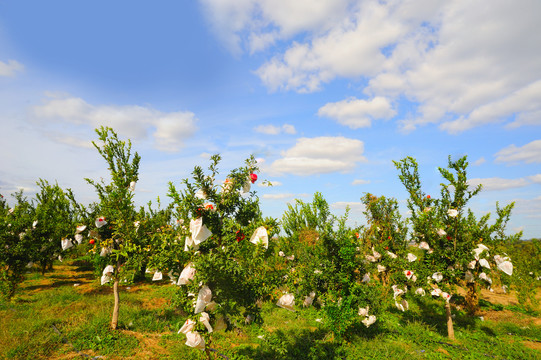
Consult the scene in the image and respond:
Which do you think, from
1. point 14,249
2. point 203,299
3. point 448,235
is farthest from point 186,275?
point 14,249

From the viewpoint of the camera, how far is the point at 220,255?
169 inches

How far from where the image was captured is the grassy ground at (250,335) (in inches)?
286

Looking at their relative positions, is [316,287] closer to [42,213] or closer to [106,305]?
[106,305]

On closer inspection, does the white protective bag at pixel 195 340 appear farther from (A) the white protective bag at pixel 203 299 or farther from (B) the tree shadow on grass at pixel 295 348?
(B) the tree shadow on grass at pixel 295 348

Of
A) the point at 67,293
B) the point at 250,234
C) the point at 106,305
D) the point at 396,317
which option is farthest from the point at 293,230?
the point at 67,293

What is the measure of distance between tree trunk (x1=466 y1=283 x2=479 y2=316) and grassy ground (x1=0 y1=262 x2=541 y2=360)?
0.38 meters

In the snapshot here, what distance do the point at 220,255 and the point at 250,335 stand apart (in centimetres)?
616

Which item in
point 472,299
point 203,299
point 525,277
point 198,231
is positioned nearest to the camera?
point 198,231

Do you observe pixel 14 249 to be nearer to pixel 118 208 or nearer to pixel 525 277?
pixel 118 208

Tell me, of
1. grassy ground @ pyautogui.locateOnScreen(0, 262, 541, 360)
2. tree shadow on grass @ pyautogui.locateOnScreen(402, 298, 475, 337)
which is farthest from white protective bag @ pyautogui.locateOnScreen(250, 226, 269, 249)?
tree shadow on grass @ pyautogui.locateOnScreen(402, 298, 475, 337)

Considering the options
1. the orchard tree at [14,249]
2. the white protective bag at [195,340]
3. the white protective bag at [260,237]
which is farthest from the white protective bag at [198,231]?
the orchard tree at [14,249]

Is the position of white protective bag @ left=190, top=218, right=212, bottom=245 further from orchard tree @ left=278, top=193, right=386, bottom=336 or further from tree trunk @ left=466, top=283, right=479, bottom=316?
tree trunk @ left=466, top=283, right=479, bottom=316

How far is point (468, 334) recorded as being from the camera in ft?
30.0

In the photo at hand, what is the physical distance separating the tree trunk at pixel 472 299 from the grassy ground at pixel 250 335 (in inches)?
15.2
